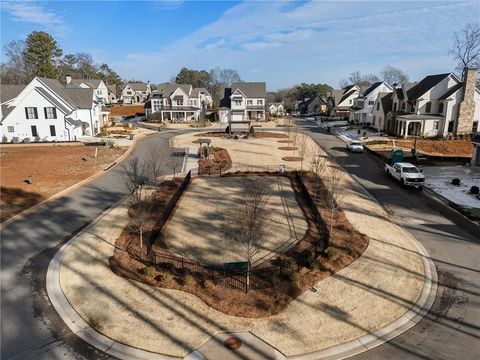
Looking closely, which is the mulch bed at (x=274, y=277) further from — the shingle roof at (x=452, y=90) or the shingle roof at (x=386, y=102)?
the shingle roof at (x=386, y=102)

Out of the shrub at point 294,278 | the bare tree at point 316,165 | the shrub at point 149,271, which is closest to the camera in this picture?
the shrub at point 294,278

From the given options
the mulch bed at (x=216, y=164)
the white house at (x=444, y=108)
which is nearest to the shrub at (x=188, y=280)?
the mulch bed at (x=216, y=164)

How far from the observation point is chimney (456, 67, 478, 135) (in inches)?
1772

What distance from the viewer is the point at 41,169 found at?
107 ft

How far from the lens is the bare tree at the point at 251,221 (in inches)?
591

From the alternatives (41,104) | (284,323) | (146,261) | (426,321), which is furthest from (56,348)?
(41,104)

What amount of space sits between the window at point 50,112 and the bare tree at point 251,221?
114 ft

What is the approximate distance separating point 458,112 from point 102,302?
161ft

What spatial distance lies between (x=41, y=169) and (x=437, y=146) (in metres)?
42.5

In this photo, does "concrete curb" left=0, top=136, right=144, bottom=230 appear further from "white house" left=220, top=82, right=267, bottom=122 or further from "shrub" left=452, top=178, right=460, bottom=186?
"white house" left=220, top=82, right=267, bottom=122

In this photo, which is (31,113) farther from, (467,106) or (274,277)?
(467,106)

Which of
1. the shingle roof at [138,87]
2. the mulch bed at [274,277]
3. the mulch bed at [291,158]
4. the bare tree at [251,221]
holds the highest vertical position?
the shingle roof at [138,87]

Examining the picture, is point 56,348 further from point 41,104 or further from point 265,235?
point 41,104

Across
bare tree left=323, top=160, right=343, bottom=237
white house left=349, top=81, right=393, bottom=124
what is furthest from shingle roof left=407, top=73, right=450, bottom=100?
bare tree left=323, top=160, right=343, bottom=237
